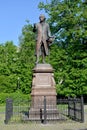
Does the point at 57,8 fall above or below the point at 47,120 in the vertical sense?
above

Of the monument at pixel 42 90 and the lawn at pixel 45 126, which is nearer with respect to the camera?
the lawn at pixel 45 126

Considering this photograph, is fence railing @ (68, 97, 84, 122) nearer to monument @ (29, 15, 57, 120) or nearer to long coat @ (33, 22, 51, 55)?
monument @ (29, 15, 57, 120)

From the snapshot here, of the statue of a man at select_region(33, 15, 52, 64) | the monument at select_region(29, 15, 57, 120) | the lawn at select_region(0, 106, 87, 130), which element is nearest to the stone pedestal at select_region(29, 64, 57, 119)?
the monument at select_region(29, 15, 57, 120)

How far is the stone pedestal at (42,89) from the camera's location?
17500mm

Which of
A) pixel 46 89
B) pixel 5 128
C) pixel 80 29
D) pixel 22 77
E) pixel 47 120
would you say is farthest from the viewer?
pixel 22 77

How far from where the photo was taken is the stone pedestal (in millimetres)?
17500

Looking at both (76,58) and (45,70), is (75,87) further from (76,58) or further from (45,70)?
(45,70)

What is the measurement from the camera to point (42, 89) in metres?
17.8

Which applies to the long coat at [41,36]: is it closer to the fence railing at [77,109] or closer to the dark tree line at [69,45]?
the fence railing at [77,109]

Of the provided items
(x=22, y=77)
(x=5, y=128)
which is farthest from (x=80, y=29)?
(x=5, y=128)

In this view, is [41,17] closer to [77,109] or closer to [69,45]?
[77,109]

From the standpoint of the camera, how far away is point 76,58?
1483 inches

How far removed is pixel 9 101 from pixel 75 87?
20.6 metres

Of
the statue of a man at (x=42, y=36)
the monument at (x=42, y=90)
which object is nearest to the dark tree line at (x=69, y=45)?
the statue of a man at (x=42, y=36)
